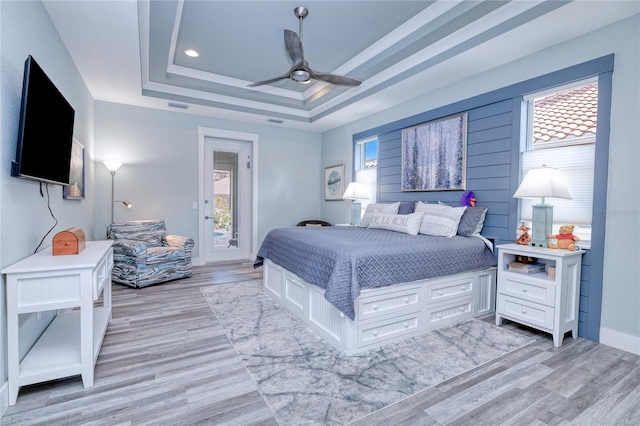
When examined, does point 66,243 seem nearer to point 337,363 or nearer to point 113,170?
point 337,363

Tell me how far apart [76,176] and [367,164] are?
3.97 meters

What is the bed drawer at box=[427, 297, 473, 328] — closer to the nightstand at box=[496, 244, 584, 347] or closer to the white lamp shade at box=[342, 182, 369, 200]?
the nightstand at box=[496, 244, 584, 347]

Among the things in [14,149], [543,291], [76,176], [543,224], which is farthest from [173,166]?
[543,291]

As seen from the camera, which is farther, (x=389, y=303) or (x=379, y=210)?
(x=379, y=210)

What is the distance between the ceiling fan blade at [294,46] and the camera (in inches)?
107

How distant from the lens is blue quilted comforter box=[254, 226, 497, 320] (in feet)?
7.41

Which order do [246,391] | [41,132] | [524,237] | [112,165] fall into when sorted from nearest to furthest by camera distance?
1. [246,391]
2. [41,132]
3. [524,237]
4. [112,165]

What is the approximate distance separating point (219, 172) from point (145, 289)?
249 cm

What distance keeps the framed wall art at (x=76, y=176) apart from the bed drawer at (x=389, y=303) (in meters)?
2.91

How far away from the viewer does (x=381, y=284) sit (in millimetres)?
2369

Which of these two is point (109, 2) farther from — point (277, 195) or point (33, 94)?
point (277, 195)

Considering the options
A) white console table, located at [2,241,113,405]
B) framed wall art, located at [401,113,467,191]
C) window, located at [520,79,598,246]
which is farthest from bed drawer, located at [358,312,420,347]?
framed wall art, located at [401,113,467,191]

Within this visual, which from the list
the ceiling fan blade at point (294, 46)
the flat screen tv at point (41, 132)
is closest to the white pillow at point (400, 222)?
the ceiling fan blade at point (294, 46)

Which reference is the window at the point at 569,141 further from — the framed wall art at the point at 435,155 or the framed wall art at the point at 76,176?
the framed wall art at the point at 76,176
